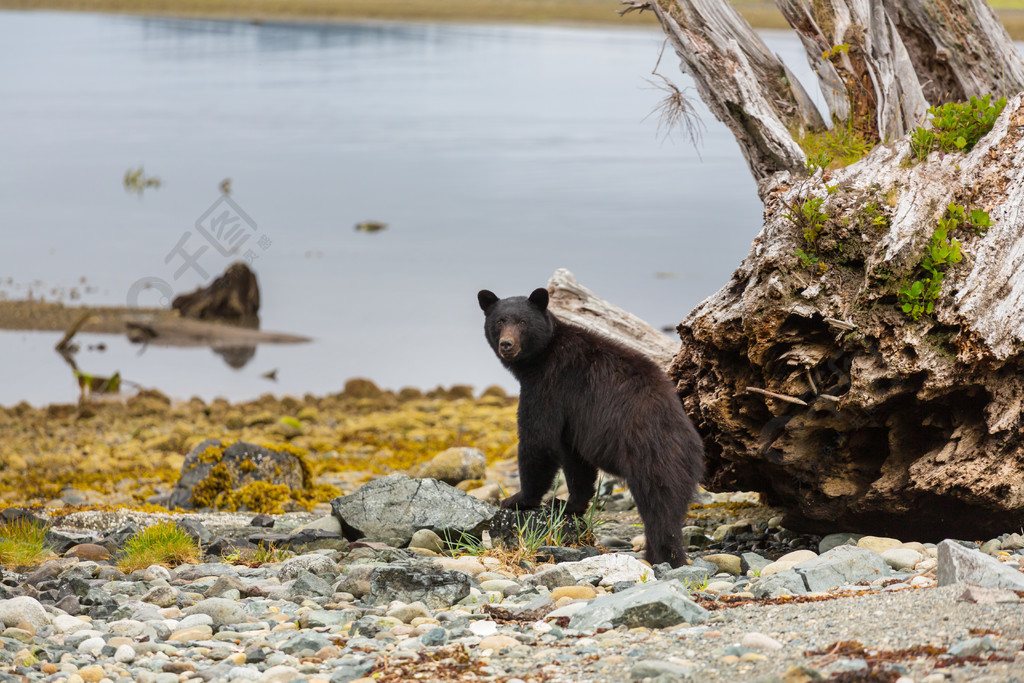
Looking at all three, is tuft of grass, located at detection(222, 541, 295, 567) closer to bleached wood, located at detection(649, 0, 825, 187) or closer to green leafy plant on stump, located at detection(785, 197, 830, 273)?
green leafy plant on stump, located at detection(785, 197, 830, 273)

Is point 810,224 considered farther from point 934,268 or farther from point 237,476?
point 237,476

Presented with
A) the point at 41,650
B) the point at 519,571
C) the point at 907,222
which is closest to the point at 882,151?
the point at 907,222

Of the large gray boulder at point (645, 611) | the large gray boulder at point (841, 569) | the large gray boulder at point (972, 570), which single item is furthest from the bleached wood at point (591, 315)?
the large gray boulder at point (645, 611)

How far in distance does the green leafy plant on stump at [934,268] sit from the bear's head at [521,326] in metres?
2.16

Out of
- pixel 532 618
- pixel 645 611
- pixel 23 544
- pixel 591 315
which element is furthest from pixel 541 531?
pixel 23 544

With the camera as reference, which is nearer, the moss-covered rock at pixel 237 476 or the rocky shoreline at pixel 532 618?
the rocky shoreline at pixel 532 618

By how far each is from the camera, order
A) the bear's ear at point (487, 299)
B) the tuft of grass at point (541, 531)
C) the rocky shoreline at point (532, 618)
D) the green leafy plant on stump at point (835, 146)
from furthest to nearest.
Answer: the green leafy plant on stump at point (835, 146) → the bear's ear at point (487, 299) → the tuft of grass at point (541, 531) → the rocky shoreline at point (532, 618)

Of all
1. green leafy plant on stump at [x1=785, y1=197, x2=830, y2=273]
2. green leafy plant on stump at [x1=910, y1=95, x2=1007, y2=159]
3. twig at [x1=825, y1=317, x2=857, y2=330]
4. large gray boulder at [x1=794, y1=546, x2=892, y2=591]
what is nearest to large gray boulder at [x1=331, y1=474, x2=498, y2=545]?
large gray boulder at [x1=794, y1=546, x2=892, y2=591]

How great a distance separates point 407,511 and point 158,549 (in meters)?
1.62

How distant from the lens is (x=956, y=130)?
6461mm

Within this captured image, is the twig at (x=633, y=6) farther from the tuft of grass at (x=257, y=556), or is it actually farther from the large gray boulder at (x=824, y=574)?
the tuft of grass at (x=257, y=556)

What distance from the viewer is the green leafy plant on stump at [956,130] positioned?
21.1 ft

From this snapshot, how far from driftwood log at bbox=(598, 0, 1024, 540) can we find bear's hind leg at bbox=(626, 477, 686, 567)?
78cm

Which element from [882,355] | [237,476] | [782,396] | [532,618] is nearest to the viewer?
[532,618]
